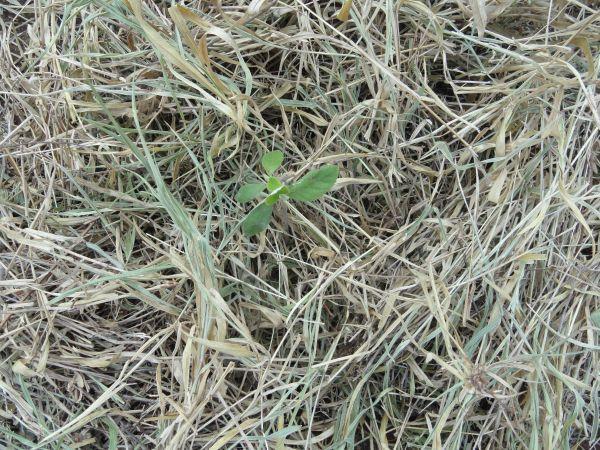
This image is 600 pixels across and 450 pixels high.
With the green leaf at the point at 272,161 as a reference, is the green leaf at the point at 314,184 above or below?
below

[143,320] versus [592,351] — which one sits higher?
[143,320]

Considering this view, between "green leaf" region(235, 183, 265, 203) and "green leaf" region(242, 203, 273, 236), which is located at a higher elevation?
"green leaf" region(235, 183, 265, 203)

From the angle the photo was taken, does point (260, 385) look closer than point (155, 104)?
Yes

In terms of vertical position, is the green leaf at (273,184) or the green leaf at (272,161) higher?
the green leaf at (272,161)

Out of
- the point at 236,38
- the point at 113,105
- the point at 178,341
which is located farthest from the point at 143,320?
the point at 236,38

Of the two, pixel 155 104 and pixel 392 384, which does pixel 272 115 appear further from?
pixel 392 384
